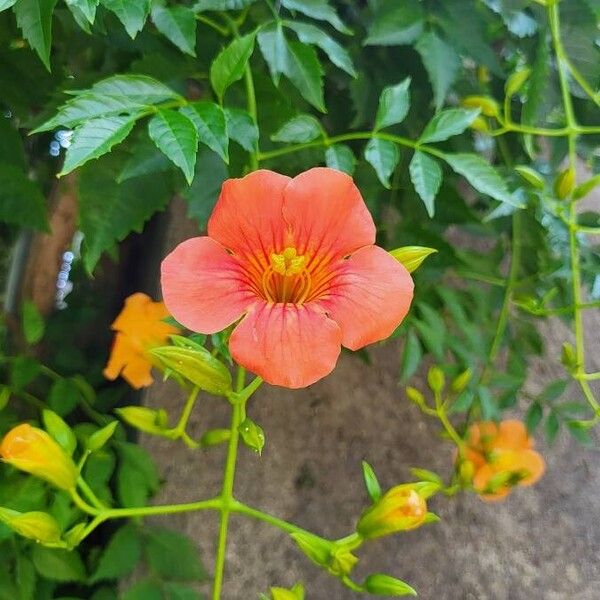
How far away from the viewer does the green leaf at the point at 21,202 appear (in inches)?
23.2

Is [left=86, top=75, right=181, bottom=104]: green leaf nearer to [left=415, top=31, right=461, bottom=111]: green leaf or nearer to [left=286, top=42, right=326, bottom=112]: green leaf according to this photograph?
[left=286, top=42, right=326, bottom=112]: green leaf

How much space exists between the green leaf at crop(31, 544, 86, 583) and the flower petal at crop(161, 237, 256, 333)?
34 cm

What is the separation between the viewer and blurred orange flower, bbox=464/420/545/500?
2.25 ft

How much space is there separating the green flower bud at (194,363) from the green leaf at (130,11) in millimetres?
186

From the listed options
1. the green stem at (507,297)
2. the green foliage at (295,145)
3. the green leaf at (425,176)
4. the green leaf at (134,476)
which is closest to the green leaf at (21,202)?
the green foliage at (295,145)

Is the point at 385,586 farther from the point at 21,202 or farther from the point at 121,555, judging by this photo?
the point at 21,202

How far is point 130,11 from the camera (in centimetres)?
41

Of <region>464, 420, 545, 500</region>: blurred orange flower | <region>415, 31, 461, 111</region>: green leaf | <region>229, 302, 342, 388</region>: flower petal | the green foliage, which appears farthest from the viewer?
<region>464, 420, 545, 500</region>: blurred orange flower

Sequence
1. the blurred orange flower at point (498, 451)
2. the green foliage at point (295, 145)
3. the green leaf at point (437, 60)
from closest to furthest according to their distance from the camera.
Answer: the green foliage at point (295, 145) < the green leaf at point (437, 60) < the blurred orange flower at point (498, 451)

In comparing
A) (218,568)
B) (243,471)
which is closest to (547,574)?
(243,471)

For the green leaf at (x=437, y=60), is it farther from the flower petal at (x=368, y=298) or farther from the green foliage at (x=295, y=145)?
the flower petal at (x=368, y=298)

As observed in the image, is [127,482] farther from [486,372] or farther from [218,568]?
[486,372]

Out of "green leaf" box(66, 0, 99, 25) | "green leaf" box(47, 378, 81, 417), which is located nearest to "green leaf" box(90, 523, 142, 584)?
"green leaf" box(47, 378, 81, 417)

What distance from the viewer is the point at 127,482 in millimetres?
614
